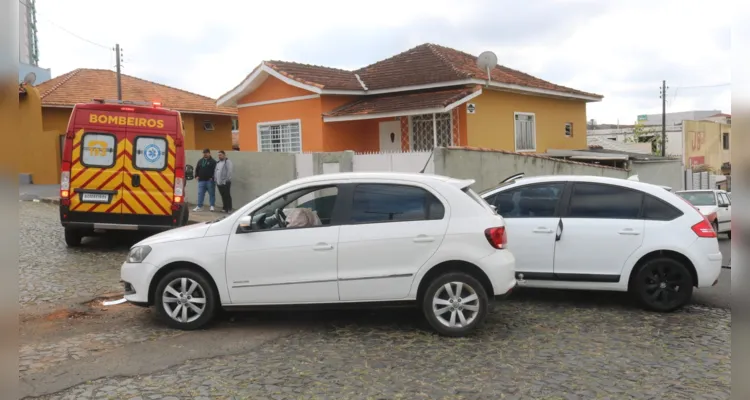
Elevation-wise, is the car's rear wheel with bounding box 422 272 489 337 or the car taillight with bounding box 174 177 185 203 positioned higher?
the car taillight with bounding box 174 177 185 203

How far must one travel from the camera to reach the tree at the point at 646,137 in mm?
49000

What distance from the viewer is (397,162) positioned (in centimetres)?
1439

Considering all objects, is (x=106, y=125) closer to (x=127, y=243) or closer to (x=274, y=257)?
(x=127, y=243)

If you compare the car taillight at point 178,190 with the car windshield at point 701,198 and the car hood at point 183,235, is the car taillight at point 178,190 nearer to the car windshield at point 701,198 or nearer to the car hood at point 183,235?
the car hood at point 183,235

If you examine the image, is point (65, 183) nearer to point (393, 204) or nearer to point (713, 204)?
point (393, 204)

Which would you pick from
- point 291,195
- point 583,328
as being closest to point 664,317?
point 583,328

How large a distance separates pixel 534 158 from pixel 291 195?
10.3 meters

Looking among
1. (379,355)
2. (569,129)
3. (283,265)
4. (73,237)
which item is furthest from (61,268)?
(569,129)

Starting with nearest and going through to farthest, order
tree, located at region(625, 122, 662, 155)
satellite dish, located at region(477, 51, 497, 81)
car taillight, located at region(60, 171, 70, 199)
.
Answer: car taillight, located at region(60, 171, 70, 199) < satellite dish, located at region(477, 51, 497, 81) < tree, located at region(625, 122, 662, 155)

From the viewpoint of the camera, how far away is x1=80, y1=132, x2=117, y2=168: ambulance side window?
1031 centimetres

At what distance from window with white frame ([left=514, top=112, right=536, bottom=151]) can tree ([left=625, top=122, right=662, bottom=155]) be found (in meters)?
30.2

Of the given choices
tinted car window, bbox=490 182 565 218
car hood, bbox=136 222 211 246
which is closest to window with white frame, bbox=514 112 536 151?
tinted car window, bbox=490 182 565 218

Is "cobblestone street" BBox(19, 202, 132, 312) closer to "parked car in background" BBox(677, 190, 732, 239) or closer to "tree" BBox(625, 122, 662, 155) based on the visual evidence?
"parked car in background" BBox(677, 190, 732, 239)

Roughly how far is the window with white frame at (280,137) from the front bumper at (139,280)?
14084 millimetres
